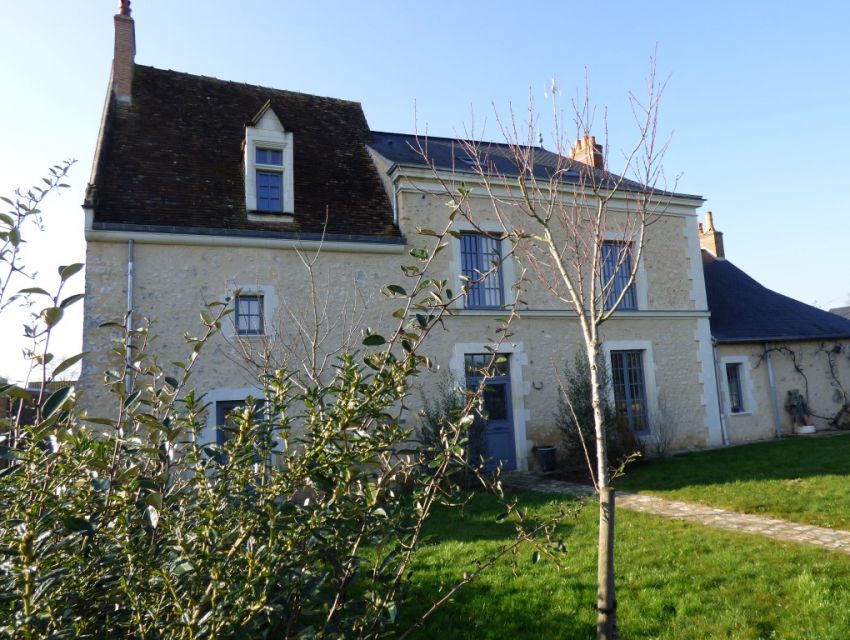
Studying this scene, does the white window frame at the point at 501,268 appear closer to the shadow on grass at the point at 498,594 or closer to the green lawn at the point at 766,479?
the green lawn at the point at 766,479

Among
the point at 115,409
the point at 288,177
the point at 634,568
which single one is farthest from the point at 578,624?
the point at 288,177

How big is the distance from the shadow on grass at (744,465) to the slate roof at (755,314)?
2797 mm

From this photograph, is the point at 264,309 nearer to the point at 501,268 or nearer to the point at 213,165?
the point at 213,165

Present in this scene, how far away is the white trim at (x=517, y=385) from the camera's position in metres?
10.1

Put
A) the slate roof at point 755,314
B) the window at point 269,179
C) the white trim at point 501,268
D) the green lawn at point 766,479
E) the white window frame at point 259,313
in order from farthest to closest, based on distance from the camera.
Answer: the slate roof at point 755,314, the white trim at point 501,268, the window at point 269,179, the white window frame at point 259,313, the green lawn at point 766,479

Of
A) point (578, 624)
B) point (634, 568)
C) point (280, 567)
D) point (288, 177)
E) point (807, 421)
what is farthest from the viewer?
point (807, 421)

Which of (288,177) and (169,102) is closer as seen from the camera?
(288,177)

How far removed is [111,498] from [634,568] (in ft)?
14.4

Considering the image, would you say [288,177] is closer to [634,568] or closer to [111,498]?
[634,568]

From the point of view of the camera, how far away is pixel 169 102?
35.6 feet

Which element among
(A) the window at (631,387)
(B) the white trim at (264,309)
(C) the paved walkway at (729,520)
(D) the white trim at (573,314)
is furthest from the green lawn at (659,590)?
(A) the window at (631,387)

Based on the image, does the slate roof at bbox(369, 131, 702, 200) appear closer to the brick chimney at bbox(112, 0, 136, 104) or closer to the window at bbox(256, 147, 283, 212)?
the window at bbox(256, 147, 283, 212)

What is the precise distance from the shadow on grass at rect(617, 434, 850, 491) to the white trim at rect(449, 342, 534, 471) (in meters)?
1.84

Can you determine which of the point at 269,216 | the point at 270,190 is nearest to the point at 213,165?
the point at 270,190
